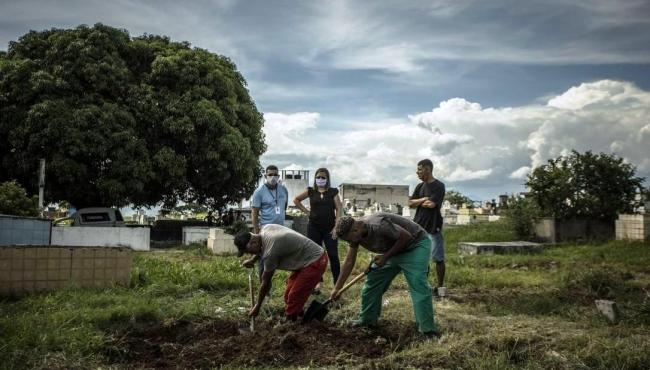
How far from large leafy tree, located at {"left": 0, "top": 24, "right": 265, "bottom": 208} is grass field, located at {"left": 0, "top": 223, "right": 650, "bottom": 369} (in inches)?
395

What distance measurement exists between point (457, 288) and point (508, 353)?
155 inches

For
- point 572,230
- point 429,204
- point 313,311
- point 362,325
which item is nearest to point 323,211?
point 429,204

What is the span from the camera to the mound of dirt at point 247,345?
184 inches

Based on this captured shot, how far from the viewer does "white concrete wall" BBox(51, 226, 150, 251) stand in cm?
1453

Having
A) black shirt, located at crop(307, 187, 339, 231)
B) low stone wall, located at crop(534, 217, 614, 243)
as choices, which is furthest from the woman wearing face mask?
low stone wall, located at crop(534, 217, 614, 243)

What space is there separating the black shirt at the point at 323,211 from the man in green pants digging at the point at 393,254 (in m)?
1.88

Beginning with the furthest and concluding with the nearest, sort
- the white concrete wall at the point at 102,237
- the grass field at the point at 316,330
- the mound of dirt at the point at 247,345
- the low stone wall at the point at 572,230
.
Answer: the low stone wall at the point at 572,230, the white concrete wall at the point at 102,237, the mound of dirt at the point at 247,345, the grass field at the point at 316,330

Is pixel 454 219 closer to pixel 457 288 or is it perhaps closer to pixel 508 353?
pixel 457 288

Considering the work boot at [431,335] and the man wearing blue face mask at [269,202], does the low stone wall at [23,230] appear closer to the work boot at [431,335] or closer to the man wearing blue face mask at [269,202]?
the man wearing blue face mask at [269,202]

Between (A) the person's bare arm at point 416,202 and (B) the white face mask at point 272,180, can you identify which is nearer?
(A) the person's bare arm at point 416,202

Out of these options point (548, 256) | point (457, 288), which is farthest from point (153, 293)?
point (548, 256)

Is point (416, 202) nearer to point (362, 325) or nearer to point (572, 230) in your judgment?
point (362, 325)

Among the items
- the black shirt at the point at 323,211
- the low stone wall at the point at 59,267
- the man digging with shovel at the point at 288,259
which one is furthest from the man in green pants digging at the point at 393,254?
the low stone wall at the point at 59,267

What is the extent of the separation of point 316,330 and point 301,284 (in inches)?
20.4
